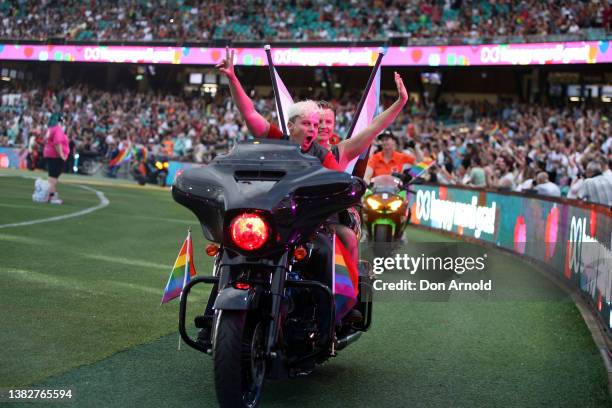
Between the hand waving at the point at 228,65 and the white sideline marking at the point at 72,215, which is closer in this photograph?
the hand waving at the point at 228,65

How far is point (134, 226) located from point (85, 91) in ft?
108

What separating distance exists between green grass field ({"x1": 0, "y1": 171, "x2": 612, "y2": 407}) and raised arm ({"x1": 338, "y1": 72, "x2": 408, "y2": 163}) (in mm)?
1445

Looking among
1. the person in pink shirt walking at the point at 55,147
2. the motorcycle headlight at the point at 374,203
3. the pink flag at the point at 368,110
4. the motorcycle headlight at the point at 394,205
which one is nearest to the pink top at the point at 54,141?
the person in pink shirt walking at the point at 55,147

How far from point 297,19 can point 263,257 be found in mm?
37374

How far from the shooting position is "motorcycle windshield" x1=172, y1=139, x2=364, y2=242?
177 inches

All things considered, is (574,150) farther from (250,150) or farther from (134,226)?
(250,150)

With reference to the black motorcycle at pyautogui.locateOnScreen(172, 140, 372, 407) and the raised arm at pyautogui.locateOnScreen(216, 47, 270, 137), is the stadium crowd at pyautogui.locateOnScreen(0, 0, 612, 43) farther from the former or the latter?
the black motorcycle at pyautogui.locateOnScreen(172, 140, 372, 407)

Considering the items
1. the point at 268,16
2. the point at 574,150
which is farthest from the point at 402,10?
the point at 574,150

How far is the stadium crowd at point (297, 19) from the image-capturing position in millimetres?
32375

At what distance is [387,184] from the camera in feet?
38.5

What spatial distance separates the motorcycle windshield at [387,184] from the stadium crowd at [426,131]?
1806mm

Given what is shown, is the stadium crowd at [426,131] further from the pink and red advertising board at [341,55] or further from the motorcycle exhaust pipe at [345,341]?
the motorcycle exhaust pipe at [345,341]

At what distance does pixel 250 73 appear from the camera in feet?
141

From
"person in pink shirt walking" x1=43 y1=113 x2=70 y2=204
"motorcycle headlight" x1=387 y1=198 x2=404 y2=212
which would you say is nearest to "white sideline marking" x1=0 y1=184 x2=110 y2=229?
"person in pink shirt walking" x1=43 y1=113 x2=70 y2=204
